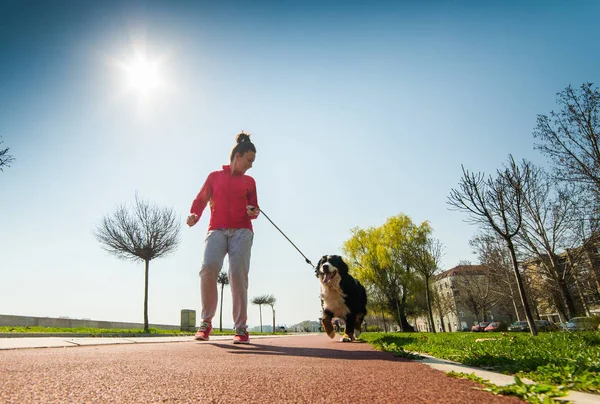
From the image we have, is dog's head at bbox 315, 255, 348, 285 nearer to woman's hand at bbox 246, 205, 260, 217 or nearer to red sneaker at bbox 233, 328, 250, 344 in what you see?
woman's hand at bbox 246, 205, 260, 217

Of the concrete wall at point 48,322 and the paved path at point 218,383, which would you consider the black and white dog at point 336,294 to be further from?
the concrete wall at point 48,322

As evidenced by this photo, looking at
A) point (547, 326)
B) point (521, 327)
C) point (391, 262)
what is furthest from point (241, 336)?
point (521, 327)

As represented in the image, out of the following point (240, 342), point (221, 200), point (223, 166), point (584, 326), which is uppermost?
point (223, 166)

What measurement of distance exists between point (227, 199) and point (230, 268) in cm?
113

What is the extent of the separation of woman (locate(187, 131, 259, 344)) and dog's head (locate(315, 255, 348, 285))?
2.18 m

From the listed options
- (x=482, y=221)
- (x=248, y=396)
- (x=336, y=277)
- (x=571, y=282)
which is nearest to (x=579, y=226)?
(x=571, y=282)

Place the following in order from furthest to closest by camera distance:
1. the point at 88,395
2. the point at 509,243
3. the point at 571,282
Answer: the point at 571,282 → the point at 509,243 → the point at 88,395

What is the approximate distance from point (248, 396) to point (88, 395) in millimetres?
689

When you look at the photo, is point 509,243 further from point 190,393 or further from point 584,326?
point 190,393

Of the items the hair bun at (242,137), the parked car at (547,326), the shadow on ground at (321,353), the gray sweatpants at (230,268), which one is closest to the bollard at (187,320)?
the gray sweatpants at (230,268)

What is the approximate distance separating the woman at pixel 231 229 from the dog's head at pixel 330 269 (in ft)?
7.16

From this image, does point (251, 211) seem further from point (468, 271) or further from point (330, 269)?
point (468, 271)

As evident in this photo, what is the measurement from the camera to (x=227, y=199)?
514 cm

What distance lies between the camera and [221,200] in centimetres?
514
